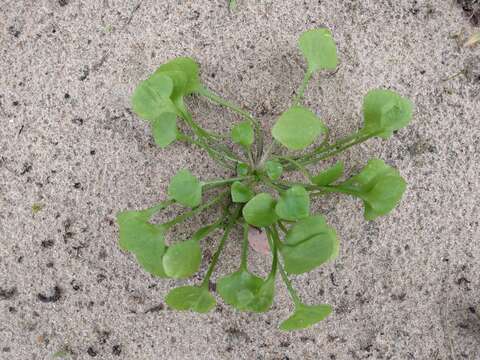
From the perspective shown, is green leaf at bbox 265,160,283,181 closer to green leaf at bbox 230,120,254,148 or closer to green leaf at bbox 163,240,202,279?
green leaf at bbox 230,120,254,148

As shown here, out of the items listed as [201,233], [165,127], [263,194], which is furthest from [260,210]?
[165,127]

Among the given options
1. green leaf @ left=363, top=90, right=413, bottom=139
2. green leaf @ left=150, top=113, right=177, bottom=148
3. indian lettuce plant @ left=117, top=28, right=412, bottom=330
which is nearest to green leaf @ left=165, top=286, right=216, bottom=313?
indian lettuce plant @ left=117, top=28, right=412, bottom=330

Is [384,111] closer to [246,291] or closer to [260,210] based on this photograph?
[260,210]

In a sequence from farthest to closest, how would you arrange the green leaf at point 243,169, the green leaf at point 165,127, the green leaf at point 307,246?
the green leaf at point 243,169, the green leaf at point 165,127, the green leaf at point 307,246

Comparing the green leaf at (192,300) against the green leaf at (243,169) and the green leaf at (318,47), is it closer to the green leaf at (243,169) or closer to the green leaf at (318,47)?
the green leaf at (243,169)

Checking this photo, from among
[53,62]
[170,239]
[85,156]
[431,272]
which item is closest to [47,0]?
[53,62]

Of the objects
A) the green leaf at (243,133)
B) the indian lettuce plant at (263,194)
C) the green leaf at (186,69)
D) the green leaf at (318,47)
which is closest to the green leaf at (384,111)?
the indian lettuce plant at (263,194)
